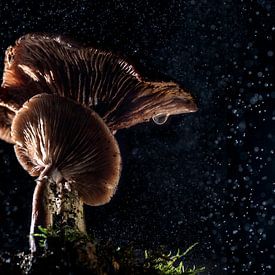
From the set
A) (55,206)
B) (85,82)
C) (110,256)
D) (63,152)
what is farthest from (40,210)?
(85,82)

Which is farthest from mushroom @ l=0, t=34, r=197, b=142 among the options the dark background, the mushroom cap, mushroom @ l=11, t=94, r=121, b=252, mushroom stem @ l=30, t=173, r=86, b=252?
the dark background

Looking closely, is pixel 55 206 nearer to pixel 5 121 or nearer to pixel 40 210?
pixel 40 210

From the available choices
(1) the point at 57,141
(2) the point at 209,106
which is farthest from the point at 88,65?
(2) the point at 209,106

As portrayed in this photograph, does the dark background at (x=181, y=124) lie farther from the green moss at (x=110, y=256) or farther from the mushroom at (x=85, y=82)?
the green moss at (x=110, y=256)

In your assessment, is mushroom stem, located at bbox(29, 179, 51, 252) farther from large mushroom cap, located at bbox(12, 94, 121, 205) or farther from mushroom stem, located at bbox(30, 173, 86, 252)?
large mushroom cap, located at bbox(12, 94, 121, 205)

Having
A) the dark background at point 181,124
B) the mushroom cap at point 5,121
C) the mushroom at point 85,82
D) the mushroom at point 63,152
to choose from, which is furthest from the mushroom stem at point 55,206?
the dark background at point 181,124
